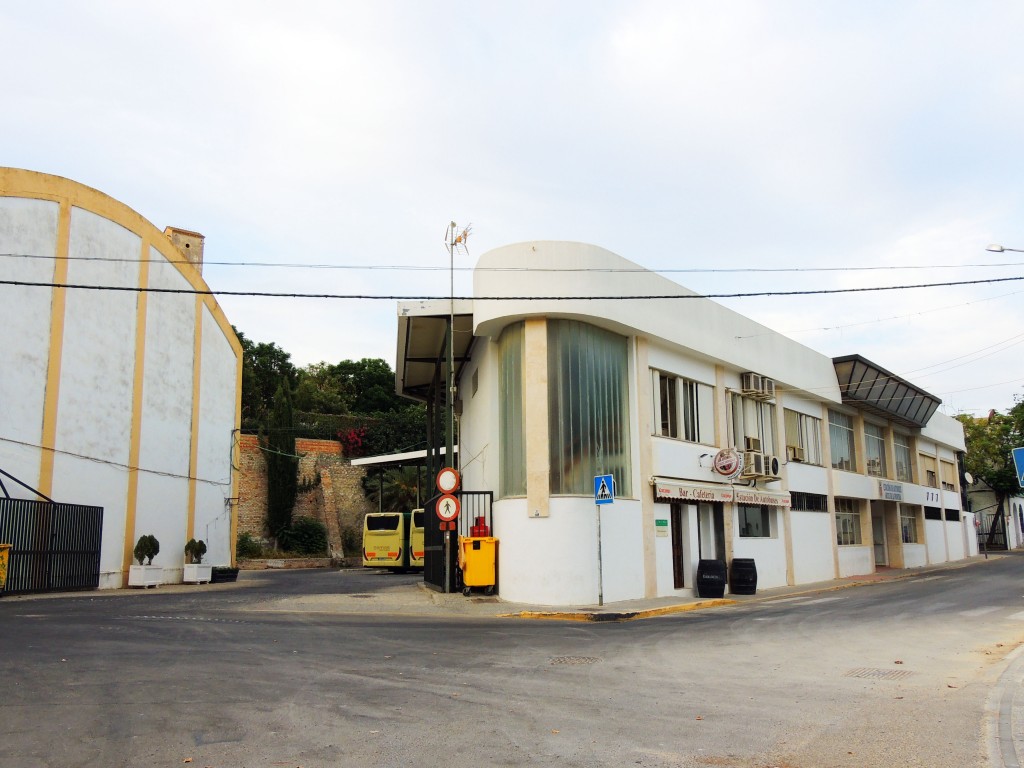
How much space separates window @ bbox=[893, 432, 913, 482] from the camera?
40.6m

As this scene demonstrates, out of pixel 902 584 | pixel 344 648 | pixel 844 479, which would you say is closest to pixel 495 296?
pixel 344 648

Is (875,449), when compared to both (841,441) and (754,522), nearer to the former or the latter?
(841,441)

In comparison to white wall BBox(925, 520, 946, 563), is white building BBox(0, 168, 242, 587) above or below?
above

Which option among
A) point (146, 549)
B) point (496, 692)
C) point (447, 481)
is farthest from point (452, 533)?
point (496, 692)

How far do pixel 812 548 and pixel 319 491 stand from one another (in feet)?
86.0

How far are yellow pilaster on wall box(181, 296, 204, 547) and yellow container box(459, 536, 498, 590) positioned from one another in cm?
1268

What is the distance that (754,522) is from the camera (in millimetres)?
25641

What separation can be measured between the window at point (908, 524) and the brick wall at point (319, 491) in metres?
27.5

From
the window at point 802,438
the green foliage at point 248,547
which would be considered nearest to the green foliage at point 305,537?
the green foliage at point 248,547

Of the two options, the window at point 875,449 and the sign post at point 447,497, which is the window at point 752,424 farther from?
the sign post at point 447,497

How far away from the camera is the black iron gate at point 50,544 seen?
2006 centimetres

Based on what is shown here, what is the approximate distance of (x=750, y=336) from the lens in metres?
26.7

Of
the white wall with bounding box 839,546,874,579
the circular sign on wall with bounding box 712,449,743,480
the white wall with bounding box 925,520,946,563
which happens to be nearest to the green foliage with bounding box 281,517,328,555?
the white wall with bounding box 839,546,874,579

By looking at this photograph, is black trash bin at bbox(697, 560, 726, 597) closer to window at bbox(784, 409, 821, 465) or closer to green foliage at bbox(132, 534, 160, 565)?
window at bbox(784, 409, 821, 465)
